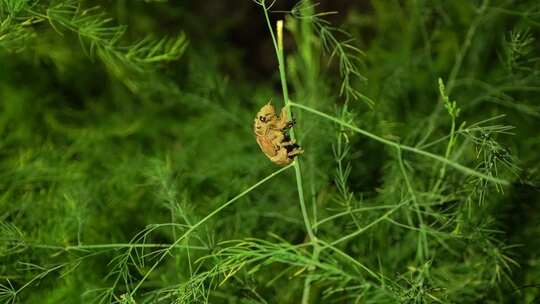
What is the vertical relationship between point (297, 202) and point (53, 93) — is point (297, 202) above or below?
below

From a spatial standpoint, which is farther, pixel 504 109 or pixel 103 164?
pixel 504 109

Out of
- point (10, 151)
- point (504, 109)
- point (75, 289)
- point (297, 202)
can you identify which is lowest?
point (504, 109)

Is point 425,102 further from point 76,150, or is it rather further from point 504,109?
point 76,150

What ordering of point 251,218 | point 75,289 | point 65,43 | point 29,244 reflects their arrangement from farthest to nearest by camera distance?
point 65,43 < point 251,218 < point 75,289 < point 29,244

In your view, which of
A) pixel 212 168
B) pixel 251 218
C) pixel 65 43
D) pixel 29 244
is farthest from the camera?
pixel 65 43

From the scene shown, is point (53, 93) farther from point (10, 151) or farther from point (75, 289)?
point (75, 289)

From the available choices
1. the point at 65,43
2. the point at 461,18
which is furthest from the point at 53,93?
the point at 461,18

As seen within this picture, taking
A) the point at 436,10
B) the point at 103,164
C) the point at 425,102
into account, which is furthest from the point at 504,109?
the point at 103,164
